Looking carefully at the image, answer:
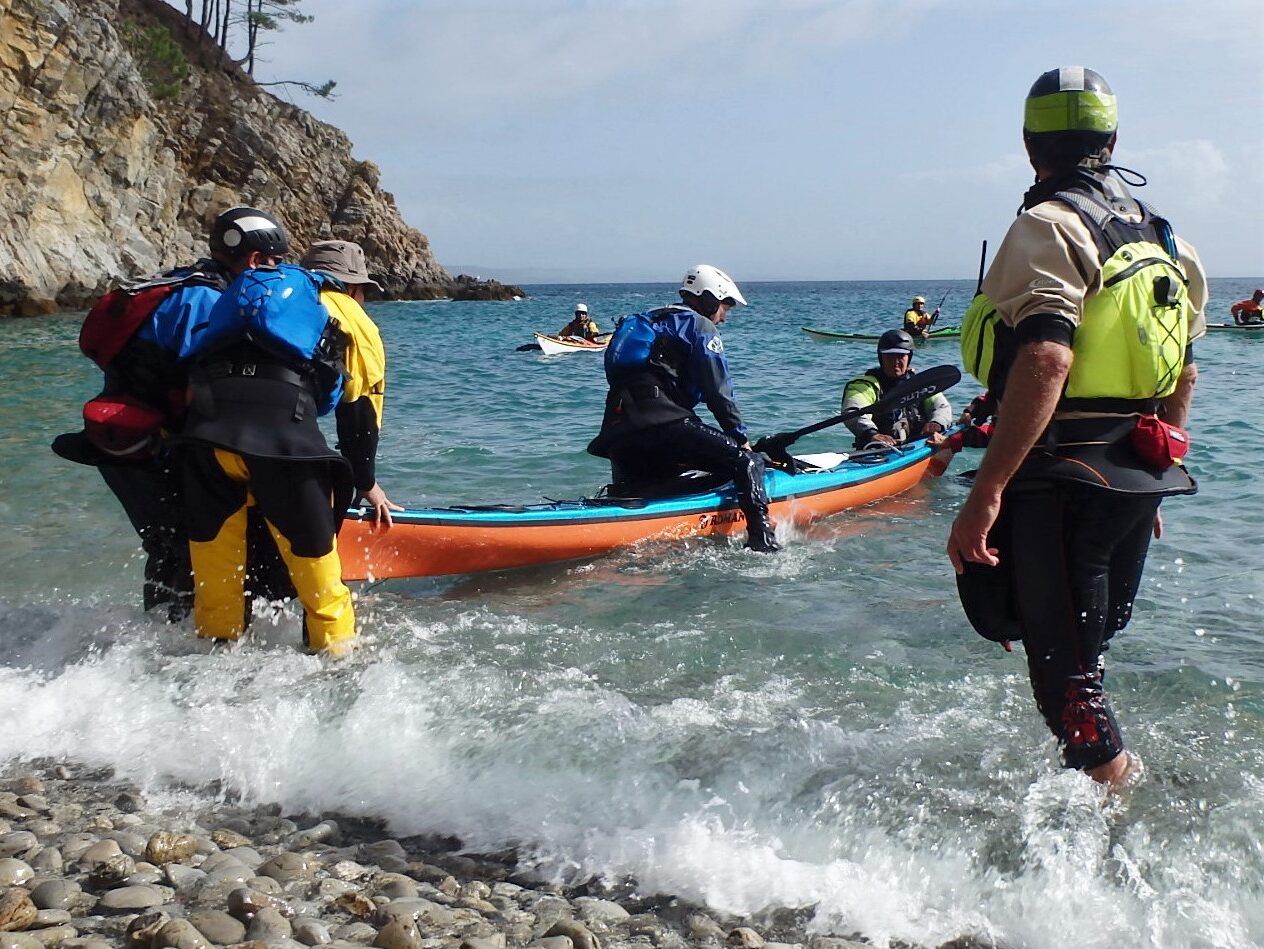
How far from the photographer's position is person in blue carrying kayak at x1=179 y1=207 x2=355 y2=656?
3.70 m

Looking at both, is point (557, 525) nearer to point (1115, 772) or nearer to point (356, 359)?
point (356, 359)

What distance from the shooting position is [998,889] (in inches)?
112

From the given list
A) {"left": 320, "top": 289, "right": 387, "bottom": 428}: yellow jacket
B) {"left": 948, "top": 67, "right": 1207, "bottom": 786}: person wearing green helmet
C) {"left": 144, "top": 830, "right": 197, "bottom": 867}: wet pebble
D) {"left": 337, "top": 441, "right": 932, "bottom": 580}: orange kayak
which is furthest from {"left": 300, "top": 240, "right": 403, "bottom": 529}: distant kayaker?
{"left": 948, "top": 67, "right": 1207, "bottom": 786}: person wearing green helmet

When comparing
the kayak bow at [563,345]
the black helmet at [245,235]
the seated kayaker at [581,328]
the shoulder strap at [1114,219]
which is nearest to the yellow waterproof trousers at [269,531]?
the black helmet at [245,235]

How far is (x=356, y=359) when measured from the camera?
13.1 feet

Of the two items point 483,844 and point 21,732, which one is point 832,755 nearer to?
point 483,844

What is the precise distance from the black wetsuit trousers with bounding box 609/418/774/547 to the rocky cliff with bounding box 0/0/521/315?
87.2ft

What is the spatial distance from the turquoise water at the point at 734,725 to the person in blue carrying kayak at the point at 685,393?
20.4 inches

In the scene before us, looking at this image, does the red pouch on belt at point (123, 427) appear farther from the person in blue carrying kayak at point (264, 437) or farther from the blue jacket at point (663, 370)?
the blue jacket at point (663, 370)

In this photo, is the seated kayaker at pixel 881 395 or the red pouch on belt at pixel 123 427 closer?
the red pouch on belt at pixel 123 427

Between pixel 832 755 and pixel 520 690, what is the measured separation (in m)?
1.19

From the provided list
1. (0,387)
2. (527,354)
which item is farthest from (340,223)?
(0,387)

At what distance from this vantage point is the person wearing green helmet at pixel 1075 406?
255cm

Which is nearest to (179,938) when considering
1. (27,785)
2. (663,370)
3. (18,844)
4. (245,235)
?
(18,844)
